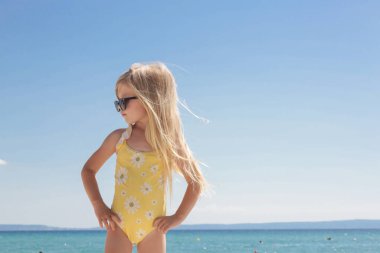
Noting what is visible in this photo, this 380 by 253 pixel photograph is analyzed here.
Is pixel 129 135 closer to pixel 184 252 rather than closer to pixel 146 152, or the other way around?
pixel 146 152

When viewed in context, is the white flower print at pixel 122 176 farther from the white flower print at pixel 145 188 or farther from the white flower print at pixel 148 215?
the white flower print at pixel 148 215

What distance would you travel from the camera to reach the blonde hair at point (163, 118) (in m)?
4.12

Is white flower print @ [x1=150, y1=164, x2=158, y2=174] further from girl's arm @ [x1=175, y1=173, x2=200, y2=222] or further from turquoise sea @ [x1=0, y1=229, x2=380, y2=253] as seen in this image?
turquoise sea @ [x1=0, y1=229, x2=380, y2=253]

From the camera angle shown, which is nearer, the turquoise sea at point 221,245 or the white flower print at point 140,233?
the white flower print at point 140,233

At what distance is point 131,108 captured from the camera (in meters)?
4.14

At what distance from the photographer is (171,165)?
4.16 metres

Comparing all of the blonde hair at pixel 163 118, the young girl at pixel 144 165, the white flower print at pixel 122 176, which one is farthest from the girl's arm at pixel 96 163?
the blonde hair at pixel 163 118

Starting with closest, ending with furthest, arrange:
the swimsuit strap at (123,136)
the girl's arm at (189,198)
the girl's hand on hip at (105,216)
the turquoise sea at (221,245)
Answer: the girl's hand on hip at (105,216), the girl's arm at (189,198), the swimsuit strap at (123,136), the turquoise sea at (221,245)

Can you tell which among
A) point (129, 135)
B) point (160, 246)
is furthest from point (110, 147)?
point (160, 246)

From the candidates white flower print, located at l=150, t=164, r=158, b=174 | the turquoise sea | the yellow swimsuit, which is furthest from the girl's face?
the turquoise sea

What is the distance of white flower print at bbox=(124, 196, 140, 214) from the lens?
4023mm

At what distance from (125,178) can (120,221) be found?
0.99ft

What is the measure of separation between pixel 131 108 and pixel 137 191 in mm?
571

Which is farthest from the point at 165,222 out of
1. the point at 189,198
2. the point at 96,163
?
the point at 96,163
